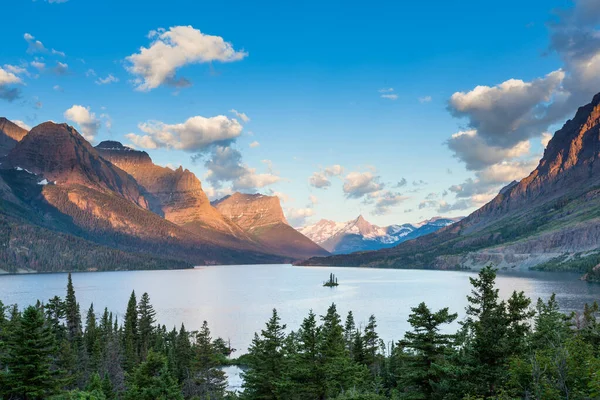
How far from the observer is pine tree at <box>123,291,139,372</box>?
3069 inches

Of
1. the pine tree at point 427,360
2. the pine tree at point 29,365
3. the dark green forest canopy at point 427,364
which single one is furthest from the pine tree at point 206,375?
the pine tree at point 427,360

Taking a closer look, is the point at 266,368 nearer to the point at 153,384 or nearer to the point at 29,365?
the point at 153,384

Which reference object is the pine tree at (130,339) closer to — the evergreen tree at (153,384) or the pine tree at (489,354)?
the evergreen tree at (153,384)

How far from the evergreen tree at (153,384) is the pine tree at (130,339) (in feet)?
126

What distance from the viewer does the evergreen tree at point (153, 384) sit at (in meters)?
37.9

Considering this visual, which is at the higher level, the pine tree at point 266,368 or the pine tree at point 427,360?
the pine tree at point 427,360

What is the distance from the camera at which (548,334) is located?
1582 inches

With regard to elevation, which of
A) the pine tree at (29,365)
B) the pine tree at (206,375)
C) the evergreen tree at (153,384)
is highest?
the pine tree at (29,365)

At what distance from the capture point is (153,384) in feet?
128

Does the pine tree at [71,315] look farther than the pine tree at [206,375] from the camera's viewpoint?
Yes

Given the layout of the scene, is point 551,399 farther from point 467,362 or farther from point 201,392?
point 201,392

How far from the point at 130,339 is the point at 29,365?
58214 mm

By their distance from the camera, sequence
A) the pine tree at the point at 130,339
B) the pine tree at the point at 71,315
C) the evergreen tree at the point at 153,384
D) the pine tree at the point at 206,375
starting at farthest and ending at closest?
the pine tree at the point at 71,315
the pine tree at the point at 130,339
the pine tree at the point at 206,375
the evergreen tree at the point at 153,384

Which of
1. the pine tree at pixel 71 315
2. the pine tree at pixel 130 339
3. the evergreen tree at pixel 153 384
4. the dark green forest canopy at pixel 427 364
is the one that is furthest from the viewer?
the pine tree at pixel 71 315
